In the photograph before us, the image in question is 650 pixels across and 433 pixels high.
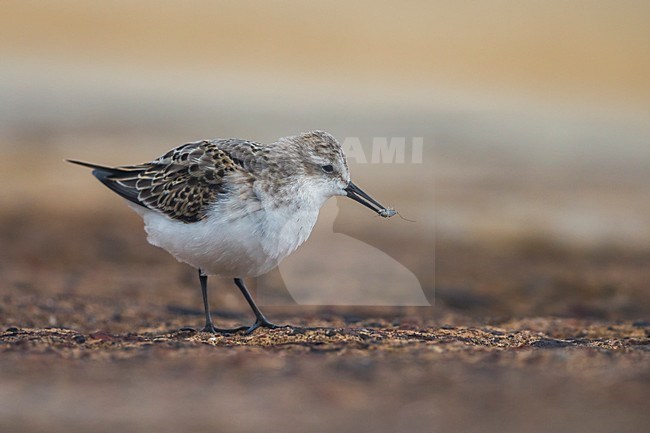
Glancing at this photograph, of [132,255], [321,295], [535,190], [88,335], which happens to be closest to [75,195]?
[132,255]

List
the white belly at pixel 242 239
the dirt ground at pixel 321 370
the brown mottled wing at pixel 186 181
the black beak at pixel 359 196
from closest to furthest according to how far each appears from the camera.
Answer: the dirt ground at pixel 321 370, the white belly at pixel 242 239, the brown mottled wing at pixel 186 181, the black beak at pixel 359 196

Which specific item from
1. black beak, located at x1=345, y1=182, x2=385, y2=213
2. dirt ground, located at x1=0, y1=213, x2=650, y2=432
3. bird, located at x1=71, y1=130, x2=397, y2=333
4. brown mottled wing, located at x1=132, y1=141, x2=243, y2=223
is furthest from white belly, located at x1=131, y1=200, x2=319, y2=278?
dirt ground, located at x1=0, y1=213, x2=650, y2=432

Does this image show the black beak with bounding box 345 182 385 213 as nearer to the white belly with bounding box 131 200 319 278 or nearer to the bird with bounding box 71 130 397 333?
the bird with bounding box 71 130 397 333

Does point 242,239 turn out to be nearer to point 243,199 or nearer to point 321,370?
point 243,199

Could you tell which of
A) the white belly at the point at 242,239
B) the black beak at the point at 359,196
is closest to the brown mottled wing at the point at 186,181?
the white belly at the point at 242,239

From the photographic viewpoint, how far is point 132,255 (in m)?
15.3

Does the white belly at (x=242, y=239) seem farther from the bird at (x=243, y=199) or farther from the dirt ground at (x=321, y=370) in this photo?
the dirt ground at (x=321, y=370)

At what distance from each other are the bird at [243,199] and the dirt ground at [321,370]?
730 millimetres

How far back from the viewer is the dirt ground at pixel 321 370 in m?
5.21

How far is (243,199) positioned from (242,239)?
13.7 inches

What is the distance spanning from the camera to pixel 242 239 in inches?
295

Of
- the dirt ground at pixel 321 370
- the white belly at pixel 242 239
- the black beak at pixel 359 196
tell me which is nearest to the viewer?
the dirt ground at pixel 321 370

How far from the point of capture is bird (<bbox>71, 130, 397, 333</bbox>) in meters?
7.54

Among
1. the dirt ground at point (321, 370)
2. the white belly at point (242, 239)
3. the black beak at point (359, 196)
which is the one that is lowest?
the dirt ground at point (321, 370)
